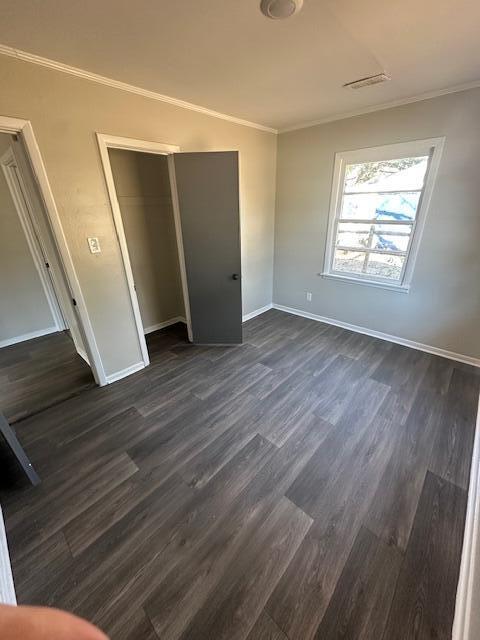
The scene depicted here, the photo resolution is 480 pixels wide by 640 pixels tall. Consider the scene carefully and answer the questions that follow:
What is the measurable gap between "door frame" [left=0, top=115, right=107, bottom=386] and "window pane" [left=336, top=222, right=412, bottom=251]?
10.1ft

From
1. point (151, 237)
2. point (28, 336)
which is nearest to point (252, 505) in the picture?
point (151, 237)

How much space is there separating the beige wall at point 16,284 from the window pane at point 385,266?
4.45 m

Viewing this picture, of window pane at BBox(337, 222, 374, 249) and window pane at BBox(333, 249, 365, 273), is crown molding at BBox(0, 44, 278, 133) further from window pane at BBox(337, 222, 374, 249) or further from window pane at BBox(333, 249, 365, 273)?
window pane at BBox(333, 249, 365, 273)

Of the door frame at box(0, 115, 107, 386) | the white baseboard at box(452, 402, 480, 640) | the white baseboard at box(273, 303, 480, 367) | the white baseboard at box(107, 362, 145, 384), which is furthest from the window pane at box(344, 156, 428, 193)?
the white baseboard at box(107, 362, 145, 384)

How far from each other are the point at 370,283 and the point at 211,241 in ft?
6.75

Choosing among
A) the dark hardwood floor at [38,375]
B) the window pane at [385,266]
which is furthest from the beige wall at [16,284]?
the window pane at [385,266]

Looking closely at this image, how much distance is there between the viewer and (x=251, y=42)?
1.59 metres

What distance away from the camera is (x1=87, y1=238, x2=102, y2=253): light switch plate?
2.22 m

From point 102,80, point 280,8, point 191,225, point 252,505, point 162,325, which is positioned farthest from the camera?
point 162,325

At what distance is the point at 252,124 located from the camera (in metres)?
3.20

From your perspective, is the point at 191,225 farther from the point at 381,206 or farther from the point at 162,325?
the point at 381,206

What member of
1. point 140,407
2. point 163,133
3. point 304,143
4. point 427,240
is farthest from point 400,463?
point 304,143

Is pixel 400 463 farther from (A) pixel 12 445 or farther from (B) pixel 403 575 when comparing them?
(A) pixel 12 445

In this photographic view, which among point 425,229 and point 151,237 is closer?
point 425,229
